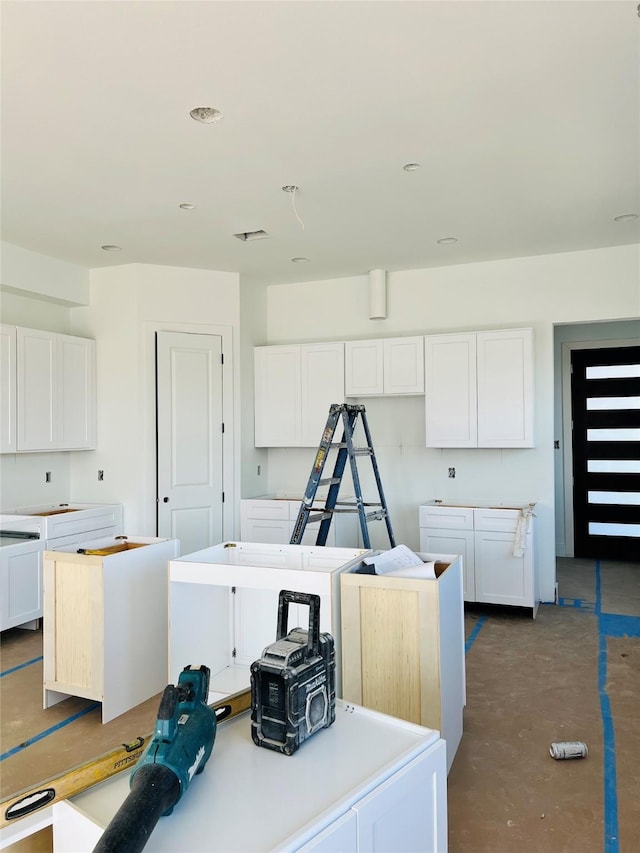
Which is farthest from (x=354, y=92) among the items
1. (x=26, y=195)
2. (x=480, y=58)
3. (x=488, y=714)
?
(x=488, y=714)

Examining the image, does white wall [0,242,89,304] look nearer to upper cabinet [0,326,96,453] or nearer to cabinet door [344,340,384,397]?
upper cabinet [0,326,96,453]

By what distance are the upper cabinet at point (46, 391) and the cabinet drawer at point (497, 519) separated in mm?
3567

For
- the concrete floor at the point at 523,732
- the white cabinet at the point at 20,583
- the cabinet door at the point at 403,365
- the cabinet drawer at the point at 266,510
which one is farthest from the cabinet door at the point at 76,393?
the cabinet door at the point at 403,365

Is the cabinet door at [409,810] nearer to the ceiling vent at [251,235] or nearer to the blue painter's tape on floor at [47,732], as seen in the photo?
the blue painter's tape on floor at [47,732]

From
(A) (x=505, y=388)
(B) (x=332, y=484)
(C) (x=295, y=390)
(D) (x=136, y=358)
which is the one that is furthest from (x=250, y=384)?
(A) (x=505, y=388)

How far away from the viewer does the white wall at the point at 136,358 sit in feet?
18.6

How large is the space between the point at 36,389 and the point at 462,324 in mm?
3825

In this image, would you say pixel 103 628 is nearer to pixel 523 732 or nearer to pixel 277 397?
pixel 523 732

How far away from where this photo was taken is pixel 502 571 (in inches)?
206

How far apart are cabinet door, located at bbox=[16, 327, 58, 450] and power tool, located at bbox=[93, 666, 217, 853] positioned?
4.26 meters

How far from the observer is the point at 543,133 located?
3.39 meters

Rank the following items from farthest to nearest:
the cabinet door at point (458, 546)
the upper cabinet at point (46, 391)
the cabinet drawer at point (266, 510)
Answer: the cabinet drawer at point (266, 510), the cabinet door at point (458, 546), the upper cabinet at point (46, 391)

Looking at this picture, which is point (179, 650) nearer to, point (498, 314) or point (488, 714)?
point (488, 714)

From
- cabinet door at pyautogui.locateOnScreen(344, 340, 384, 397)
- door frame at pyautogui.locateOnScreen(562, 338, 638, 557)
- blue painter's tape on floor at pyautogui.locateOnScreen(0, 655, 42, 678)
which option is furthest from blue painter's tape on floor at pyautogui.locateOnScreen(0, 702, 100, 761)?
door frame at pyautogui.locateOnScreen(562, 338, 638, 557)
